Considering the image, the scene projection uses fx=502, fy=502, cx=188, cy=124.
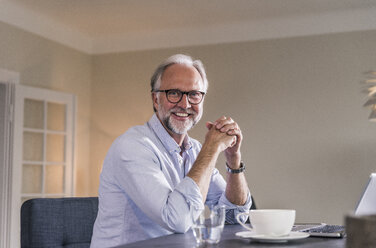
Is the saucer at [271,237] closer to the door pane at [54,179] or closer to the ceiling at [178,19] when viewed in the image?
the ceiling at [178,19]

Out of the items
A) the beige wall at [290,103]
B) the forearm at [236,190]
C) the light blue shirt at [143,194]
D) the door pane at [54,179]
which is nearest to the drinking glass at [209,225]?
the light blue shirt at [143,194]

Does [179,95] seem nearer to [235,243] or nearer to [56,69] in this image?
[235,243]

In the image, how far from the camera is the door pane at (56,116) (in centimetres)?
501

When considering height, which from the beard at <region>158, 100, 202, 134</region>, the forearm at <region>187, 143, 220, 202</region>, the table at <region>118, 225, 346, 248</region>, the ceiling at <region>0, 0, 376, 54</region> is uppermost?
the ceiling at <region>0, 0, 376, 54</region>

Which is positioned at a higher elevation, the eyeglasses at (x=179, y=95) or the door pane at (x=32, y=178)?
the eyeglasses at (x=179, y=95)

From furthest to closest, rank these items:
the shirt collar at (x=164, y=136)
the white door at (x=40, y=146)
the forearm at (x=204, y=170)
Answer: the white door at (x=40, y=146) → the shirt collar at (x=164, y=136) → the forearm at (x=204, y=170)

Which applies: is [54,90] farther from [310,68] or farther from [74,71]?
[310,68]

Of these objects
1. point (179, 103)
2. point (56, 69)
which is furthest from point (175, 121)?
point (56, 69)

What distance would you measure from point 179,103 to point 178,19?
10.4ft

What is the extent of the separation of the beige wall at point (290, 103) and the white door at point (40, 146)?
200mm

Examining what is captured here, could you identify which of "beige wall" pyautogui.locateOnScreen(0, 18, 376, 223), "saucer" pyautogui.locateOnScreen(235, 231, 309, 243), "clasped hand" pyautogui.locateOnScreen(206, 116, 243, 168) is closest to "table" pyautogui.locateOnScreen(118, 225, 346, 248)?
"saucer" pyautogui.locateOnScreen(235, 231, 309, 243)

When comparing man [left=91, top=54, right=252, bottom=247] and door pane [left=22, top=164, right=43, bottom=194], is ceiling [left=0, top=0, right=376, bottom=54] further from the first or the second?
man [left=91, top=54, right=252, bottom=247]

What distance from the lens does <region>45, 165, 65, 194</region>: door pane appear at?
16.2 ft

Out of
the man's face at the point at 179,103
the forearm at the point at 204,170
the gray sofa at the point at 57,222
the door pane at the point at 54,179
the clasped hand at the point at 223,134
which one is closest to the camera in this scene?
the gray sofa at the point at 57,222
